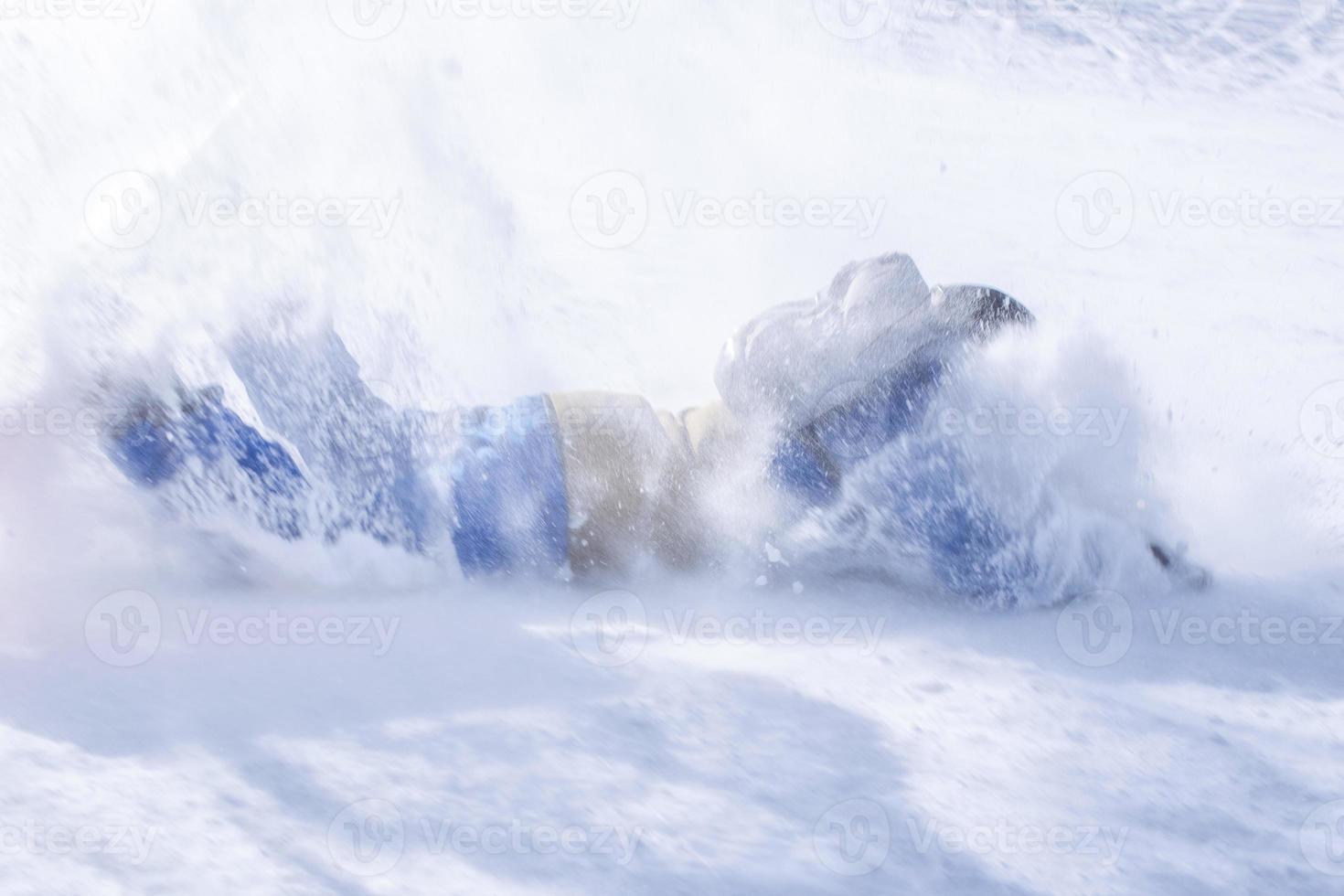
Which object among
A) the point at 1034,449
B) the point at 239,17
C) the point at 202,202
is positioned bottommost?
the point at 1034,449

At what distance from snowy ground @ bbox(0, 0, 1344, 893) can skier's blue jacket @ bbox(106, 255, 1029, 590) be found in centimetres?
9

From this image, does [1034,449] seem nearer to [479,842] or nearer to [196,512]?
[479,842]

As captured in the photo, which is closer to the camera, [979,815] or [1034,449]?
[979,815]

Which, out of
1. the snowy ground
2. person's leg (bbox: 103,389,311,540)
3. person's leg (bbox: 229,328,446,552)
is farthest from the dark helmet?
person's leg (bbox: 103,389,311,540)

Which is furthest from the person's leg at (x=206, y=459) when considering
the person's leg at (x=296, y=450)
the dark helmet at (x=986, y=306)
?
the dark helmet at (x=986, y=306)

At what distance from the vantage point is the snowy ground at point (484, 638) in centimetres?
131

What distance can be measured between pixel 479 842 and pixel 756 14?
6.61 meters

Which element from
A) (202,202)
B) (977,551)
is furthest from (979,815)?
(202,202)

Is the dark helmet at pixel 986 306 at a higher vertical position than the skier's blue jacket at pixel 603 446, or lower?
higher

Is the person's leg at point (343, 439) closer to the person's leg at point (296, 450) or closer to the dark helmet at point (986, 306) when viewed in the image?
the person's leg at point (296, 450)

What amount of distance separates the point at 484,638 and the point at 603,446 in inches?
16.1

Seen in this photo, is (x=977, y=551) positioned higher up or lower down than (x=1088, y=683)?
higher up

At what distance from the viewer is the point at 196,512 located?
1801mm

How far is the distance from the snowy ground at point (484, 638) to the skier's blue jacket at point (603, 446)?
91 mm
